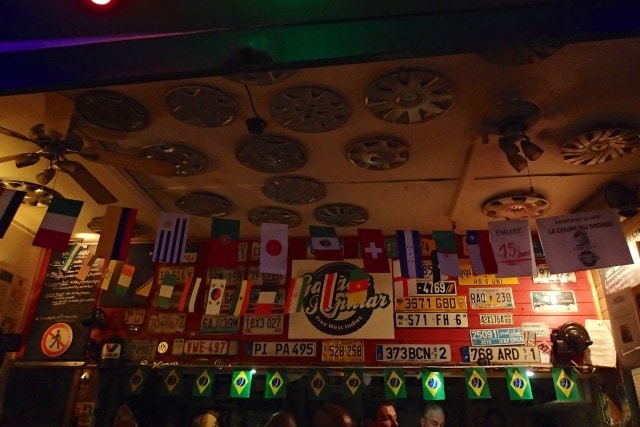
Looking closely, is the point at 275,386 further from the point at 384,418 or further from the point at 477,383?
the point at 477,383

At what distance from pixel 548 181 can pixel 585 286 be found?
1.80m

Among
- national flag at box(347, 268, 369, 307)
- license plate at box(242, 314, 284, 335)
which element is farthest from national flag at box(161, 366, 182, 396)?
national flag at box(347, 268, 369, 307)

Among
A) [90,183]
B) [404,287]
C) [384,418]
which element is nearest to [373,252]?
[404,287]

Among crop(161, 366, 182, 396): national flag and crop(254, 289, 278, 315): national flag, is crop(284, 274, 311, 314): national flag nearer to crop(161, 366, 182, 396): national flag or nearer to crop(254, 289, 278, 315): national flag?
crop(254, 289, 278, 315): national flag

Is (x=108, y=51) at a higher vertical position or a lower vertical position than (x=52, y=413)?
higher

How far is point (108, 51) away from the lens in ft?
6.54

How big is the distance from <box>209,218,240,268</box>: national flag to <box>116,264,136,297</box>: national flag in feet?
6.45

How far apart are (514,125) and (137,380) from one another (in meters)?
5.12

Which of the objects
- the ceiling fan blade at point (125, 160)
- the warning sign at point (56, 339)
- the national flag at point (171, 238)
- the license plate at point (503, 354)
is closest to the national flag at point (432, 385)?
the license plate at point (503, 354)

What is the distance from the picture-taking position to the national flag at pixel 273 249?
187 inches

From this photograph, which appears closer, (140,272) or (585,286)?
(585,286)

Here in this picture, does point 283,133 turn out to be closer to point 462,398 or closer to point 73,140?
point 73,140

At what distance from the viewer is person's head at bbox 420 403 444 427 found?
5922mm

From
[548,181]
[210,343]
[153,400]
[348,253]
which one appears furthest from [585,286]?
[153,400]
